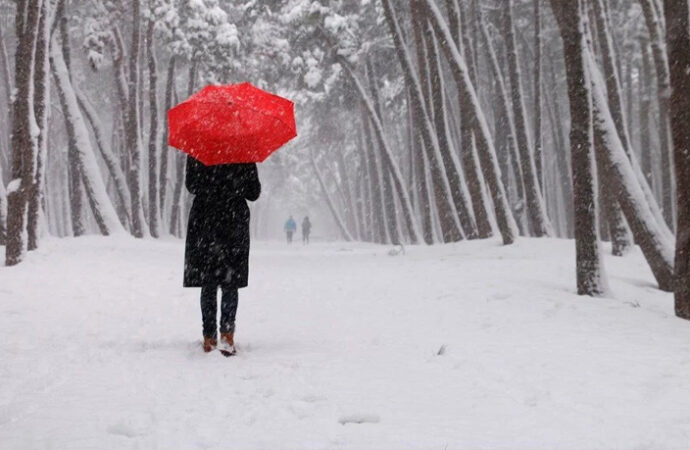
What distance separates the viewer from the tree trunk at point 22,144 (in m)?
9.59

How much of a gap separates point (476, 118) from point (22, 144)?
28.1 feet

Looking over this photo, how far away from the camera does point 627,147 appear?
41.9ft

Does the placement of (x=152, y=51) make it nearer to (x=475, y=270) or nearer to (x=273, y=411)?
(x=475, y=270)

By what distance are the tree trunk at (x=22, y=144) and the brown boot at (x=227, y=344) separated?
20.3ft

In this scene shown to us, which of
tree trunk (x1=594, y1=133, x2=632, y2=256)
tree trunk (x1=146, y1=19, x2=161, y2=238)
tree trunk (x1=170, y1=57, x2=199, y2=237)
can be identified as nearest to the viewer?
tree trunk (x1=594, y1=133, x2=632, y2=256)

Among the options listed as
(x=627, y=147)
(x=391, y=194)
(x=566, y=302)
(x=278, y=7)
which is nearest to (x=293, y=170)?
(x=391, y=194)

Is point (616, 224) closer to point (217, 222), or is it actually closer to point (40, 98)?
Answer: point (217, 222)

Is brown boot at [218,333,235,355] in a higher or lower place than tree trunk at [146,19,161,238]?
lower

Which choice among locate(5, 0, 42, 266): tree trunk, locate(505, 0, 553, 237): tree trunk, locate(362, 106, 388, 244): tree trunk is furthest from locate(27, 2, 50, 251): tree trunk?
locate(362, 106, 388, 244): tree trunk

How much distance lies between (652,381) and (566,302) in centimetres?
306

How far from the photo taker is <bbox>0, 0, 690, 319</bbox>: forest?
25.6 feet

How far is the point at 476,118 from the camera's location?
1276cm

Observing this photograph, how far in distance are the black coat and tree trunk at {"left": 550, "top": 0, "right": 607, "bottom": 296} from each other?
4.56 meters

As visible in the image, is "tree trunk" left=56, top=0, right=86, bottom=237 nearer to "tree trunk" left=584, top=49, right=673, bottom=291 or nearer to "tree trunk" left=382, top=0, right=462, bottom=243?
"tree trunk" left=382, top=0, right=462, bottom=243
